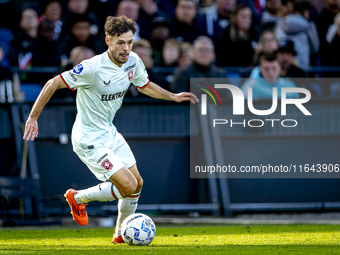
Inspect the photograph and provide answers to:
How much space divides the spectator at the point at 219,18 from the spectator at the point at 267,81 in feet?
6.62

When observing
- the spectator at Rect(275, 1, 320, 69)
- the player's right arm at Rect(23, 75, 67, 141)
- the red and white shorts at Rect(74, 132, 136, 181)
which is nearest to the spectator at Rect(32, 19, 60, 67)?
the red and white shorts at Rect(74, 132, 136, 181)

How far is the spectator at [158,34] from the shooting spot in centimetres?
1045

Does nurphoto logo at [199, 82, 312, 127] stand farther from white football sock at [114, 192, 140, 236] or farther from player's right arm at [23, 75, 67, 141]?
player's right arm at [23, 75, 67, 141]

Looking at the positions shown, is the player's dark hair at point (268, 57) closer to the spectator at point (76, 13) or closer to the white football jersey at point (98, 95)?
the spectator at point (76, 13)

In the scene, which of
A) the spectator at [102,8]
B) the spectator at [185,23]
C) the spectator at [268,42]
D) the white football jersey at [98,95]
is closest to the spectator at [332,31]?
the spectator at [268,42]

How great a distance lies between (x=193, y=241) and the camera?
6371 millimetres

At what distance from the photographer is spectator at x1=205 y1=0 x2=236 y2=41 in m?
11.3

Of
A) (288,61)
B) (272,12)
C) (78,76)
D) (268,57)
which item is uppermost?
(272,12)

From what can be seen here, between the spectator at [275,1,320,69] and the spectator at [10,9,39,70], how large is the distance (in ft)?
17.2

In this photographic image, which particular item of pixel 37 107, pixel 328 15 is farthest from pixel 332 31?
pixel 37 107

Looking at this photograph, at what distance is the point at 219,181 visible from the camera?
9.08 metres

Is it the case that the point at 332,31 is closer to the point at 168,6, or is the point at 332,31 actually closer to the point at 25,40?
the point at 168,6

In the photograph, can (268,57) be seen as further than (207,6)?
No

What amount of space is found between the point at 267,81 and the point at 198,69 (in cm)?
128
